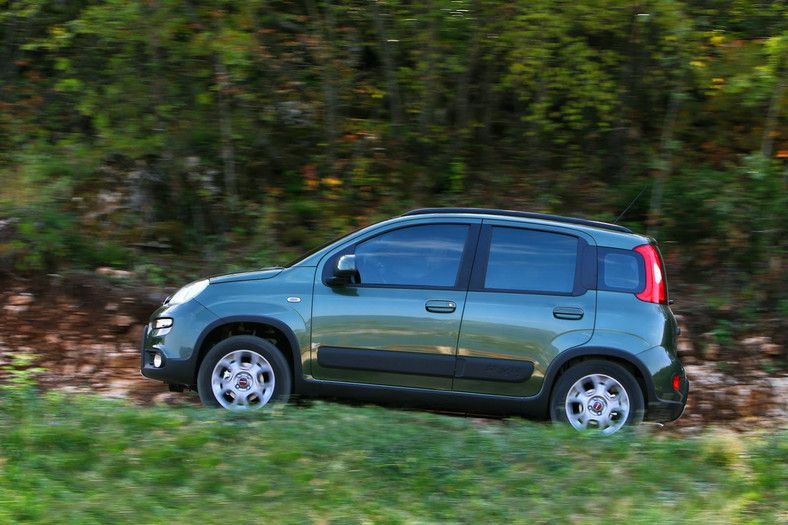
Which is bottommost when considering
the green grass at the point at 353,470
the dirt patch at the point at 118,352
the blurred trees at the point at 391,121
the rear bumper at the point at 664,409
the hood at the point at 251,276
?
the dirt patch at the point at 118,352

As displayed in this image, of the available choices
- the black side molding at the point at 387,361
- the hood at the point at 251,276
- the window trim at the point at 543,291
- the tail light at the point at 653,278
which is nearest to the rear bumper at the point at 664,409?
the tail light at the point at 653,278

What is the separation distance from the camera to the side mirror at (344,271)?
20.2ft

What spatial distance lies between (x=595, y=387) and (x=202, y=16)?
6.59m

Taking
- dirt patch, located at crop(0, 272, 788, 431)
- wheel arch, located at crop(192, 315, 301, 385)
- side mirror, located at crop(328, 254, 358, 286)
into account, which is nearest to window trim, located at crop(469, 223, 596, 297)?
side mirror, located at crop(328, 254, 358, 286)

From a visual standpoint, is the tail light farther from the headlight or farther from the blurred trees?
the blurred trees

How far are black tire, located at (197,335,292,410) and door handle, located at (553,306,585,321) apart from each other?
203 centimetres

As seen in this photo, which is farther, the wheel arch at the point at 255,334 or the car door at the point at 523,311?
the wheel arch at the point at 255,334

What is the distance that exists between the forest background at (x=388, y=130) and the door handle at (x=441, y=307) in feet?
13.0

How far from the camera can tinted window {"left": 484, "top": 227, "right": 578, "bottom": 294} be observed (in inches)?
241

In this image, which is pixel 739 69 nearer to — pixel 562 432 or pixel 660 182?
pixel 660 182

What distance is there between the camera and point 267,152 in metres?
11.6

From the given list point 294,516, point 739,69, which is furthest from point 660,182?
point 294,516

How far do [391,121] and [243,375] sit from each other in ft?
19.7

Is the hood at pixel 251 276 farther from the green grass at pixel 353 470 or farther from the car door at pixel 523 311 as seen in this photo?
the car door at pixel 523 311
